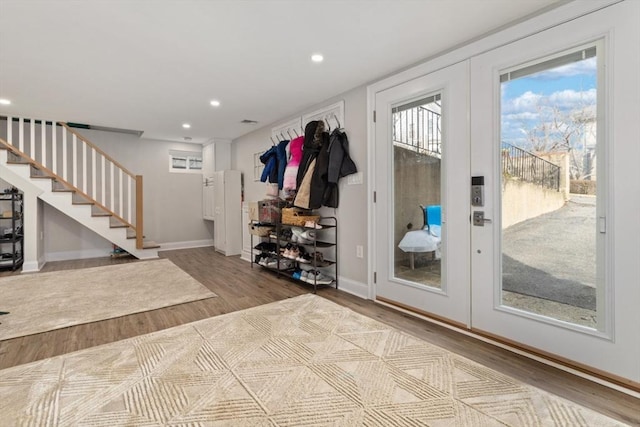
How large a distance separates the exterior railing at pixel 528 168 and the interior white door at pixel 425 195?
287mm

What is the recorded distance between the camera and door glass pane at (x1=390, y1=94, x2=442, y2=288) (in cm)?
272

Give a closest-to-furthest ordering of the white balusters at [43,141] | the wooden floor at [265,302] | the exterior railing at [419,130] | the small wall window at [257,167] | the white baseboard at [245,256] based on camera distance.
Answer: the wooden floor at [265,302], the exterior railing at [419,130], the white balusters at [43,141], the small wall window at [257,167], the white baseboard at [245,256]

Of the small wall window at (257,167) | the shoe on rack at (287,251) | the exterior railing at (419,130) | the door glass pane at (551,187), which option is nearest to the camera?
the door glass pane at (551,187)

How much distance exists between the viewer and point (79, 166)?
18.5ft

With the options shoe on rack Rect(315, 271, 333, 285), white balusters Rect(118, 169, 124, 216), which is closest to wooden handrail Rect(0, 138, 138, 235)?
white balusters Rect(118, 169, 124, 216)

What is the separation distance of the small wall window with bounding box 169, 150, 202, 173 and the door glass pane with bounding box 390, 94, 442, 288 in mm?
5440

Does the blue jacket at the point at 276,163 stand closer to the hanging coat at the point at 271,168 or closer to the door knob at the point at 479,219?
the hanging coat at the point at 271,168

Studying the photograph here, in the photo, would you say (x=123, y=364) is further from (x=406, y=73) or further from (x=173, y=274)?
(x=406, y=73)

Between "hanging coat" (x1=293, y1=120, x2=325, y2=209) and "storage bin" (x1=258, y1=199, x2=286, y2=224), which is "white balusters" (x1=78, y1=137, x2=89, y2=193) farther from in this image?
"hanging coat" (x1=293, y1=120, x2=325, y2=209)

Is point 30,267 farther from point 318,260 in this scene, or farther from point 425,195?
point 425,195

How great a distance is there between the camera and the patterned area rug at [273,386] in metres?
1.48

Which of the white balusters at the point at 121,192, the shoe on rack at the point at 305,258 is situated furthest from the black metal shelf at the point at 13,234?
the shoe on rack at the point at 305,258

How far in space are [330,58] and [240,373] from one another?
103 inches

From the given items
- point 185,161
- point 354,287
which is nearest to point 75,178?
point 185,161
